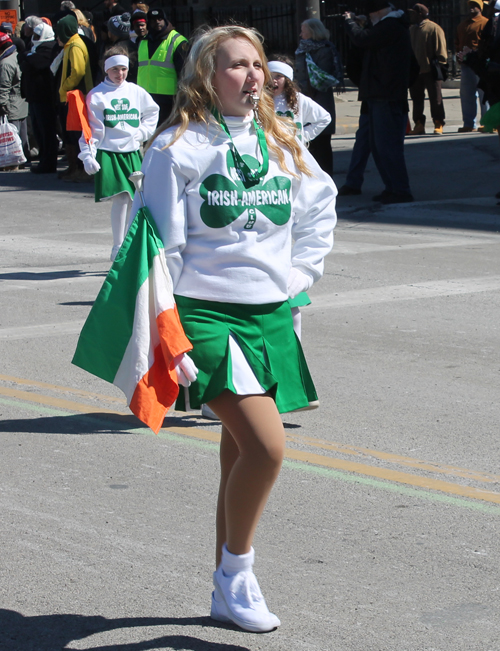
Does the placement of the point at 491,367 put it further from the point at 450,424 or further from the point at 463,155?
the point at 463,155

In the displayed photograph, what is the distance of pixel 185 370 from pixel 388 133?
10.6 metres

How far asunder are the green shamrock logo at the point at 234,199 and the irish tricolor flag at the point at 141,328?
0.18 meters

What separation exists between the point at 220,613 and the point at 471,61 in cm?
1055

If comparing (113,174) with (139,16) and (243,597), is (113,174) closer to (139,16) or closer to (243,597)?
(139,16)

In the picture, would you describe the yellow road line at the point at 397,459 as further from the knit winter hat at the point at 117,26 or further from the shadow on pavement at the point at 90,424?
the knit winter hat at the point at 117,26

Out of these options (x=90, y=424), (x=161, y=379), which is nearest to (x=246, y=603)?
(x=161, y=379)

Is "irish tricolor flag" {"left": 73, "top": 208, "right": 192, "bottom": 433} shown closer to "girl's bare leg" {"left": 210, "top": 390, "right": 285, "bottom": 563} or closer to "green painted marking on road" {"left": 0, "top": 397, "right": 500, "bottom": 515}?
"girl's bare leg" {"left": 210, "top": 390, "right": 285, "bottom": 563}

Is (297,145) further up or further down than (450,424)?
further up

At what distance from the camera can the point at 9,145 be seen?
17.5 meters

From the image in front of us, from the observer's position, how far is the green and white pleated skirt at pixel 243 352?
3098mm

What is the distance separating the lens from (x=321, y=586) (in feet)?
11.8

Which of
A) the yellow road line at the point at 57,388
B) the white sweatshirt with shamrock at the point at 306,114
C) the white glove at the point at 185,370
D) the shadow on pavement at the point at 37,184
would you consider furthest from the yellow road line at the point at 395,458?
the shadow on pavement at the point at 37,184

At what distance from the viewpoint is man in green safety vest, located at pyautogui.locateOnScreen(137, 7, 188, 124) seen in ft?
44.0

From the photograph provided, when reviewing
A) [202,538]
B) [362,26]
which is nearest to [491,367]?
[202,538]
